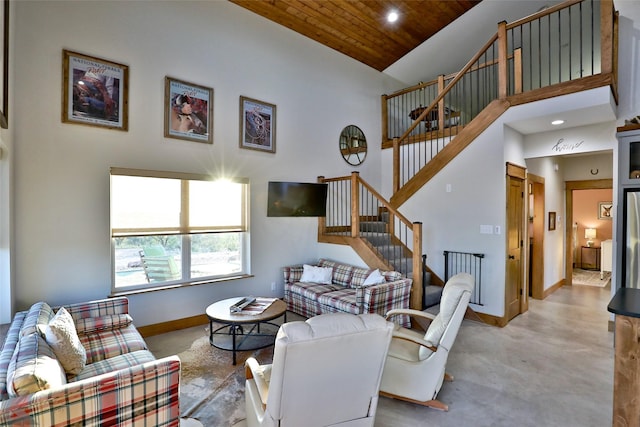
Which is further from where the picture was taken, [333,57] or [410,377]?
[333,57]

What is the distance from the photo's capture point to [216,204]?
4461mm

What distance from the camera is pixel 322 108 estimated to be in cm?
558

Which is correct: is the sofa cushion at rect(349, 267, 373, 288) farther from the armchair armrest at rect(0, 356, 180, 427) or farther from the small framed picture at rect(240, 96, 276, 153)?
the armchair armrest at rect(0, 356, 180, 427)

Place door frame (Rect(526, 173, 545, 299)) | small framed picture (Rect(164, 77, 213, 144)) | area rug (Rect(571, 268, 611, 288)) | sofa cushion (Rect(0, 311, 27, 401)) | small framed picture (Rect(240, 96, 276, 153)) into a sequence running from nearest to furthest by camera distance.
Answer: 1. sofa cushion (Rect(0, 311, 27, 401))
2. small framed picture (Rect(164, 77, 213, 144))
3. small framed picture (Rect(240, 96, 276, 153))
4. door frame (Rect(526, 173, 545, 299))
5. area rug (Rect(571, 268, 611, 288))

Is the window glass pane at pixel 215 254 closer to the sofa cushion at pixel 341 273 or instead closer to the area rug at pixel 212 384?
the area rug at pixel 212 384

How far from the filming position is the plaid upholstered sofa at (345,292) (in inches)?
144

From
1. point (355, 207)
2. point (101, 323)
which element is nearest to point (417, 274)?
point (355, 207)

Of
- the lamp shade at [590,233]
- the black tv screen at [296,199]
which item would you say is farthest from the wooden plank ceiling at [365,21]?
the lamp shade at [590,233]

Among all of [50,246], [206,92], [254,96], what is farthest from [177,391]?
[254,96]

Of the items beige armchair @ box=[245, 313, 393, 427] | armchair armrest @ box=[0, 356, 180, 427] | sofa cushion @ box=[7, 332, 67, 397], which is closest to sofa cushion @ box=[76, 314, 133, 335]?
sofa cushion @ box=[7, 332, 67, 397]

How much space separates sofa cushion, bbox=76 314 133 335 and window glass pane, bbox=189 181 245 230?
4.85ft

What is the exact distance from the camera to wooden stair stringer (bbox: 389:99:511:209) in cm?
431

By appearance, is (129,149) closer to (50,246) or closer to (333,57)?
(50,246)

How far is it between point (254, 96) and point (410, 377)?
13.3 feet
